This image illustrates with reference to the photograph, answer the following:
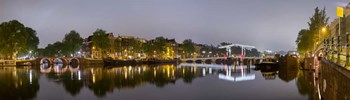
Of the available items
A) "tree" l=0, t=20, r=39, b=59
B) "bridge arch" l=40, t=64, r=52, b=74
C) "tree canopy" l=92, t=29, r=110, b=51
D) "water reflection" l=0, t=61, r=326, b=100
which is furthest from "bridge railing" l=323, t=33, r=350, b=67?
"tree canopy" l=92, t=29, r=110, b=51

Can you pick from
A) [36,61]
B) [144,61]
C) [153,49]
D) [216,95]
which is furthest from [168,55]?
[216,95]

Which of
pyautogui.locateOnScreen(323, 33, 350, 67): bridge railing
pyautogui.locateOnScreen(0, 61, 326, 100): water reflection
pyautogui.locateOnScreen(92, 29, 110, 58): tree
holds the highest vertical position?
pyautogui.locateOnScreen(92, 29, 110, 58): tree

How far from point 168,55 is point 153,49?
26.0 meters

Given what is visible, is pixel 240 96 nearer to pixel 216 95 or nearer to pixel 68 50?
pixel 216 95

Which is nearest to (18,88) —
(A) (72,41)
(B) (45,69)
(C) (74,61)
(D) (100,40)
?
(B) (45,69)

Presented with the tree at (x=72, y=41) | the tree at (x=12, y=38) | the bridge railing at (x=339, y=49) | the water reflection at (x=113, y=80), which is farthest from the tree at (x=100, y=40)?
the bridge railing at (x=339, y=49)

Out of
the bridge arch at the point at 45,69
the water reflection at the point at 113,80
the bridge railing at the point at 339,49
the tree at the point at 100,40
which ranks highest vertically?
the tree at the point at 100,40

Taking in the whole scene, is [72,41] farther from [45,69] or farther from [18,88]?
[18,88]

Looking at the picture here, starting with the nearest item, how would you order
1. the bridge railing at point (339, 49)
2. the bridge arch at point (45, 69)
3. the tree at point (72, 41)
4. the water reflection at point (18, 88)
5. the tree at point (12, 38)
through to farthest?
the bridge railing at point (339, 49)
the water reflection at point (18, 88)
the bridge arch at point (45, 69)
the tree at point (12, 38)
the tree at point (72, 41)

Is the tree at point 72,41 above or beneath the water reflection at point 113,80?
above

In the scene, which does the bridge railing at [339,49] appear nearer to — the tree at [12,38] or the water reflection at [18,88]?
the water reflection at [18,88]

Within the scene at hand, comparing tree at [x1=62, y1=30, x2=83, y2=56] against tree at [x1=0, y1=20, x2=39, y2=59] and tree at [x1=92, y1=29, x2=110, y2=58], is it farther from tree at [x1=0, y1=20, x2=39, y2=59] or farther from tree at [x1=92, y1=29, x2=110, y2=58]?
tree at [x1=0, y1=20, x2=39, y2=59]

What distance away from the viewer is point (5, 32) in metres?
84.4

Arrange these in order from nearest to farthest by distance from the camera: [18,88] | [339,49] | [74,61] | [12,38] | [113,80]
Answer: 1. [339,49]
2. [18,88]
3. [113,80]
4. [12,38]
5. [74,61]
